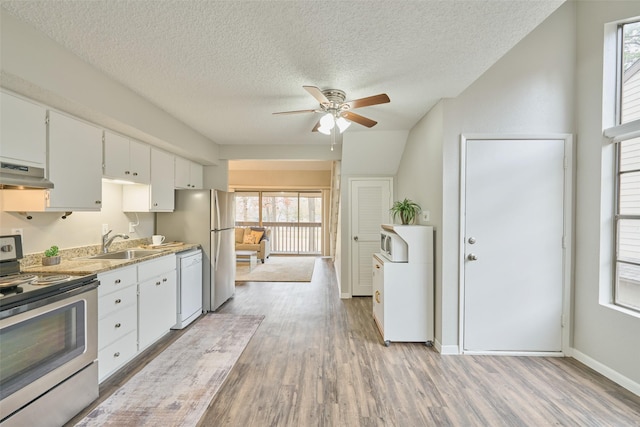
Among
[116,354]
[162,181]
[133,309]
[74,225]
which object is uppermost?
[162,181]

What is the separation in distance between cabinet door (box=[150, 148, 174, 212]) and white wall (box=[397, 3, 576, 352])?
10.4 ft

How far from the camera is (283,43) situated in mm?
1906

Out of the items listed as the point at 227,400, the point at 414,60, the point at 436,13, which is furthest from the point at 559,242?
the point at 227,400

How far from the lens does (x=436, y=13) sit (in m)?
1.61

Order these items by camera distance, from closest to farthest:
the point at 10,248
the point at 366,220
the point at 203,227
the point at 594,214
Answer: the point at 10,248
the point at 594,214
the point at 203,227
the point at 366,220

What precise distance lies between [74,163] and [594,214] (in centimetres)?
440

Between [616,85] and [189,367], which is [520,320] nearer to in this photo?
[616,85]

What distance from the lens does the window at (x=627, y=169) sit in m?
2.30

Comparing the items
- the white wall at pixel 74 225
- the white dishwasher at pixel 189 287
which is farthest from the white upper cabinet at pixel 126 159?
the white dishwasher at pixel 189 287

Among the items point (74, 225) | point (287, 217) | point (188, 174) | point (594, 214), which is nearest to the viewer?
point (594, 214)

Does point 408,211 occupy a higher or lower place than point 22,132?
lower

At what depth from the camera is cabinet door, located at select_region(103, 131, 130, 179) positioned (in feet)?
8.78

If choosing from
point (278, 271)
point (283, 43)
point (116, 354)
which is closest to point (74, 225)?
point (116, 354)

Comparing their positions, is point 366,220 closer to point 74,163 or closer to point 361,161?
point 361,161
